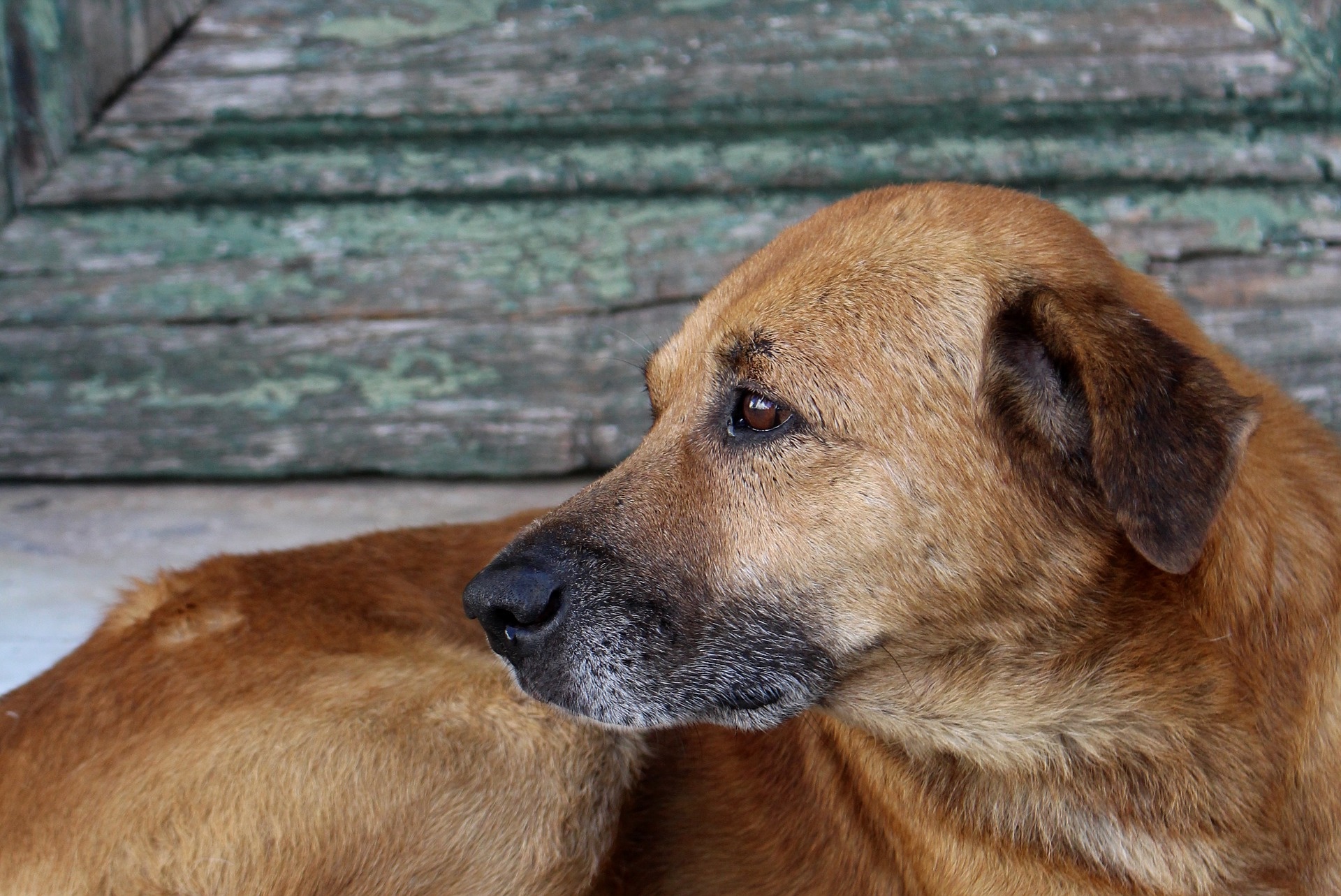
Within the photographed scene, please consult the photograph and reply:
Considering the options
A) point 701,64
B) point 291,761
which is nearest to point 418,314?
point 701,64

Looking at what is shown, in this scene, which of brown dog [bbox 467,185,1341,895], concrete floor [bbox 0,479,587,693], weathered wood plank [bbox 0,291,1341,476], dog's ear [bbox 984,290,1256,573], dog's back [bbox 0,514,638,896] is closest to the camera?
dog's ear [bbox 984,290,1256,573]

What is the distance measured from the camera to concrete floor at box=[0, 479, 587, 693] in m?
3.41

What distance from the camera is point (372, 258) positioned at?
13.0 ft

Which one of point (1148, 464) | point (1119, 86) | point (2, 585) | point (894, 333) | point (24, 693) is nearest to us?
point (1148, 464)

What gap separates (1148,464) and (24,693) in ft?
6.92

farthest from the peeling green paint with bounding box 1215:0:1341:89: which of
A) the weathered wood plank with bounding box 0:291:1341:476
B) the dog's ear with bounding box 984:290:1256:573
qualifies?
the dog's ear with bounding box 984:290:1256:573

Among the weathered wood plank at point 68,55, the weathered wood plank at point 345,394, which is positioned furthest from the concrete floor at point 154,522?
the weathered wood plank at point 68,55

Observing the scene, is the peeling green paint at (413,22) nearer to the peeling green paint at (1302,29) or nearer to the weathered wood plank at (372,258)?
the weathered wood plank at (372,258)

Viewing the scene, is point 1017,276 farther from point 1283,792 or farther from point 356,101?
point 356,101

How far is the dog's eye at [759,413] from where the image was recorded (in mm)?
1992

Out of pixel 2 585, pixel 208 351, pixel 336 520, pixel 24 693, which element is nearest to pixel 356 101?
pixel 208 351

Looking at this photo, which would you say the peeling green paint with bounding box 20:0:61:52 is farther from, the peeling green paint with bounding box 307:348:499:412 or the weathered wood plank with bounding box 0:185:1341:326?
the peeling green paint with bounding box 307:348:499:412

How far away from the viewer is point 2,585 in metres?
3.49

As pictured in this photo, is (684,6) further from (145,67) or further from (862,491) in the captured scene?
(862,491)
